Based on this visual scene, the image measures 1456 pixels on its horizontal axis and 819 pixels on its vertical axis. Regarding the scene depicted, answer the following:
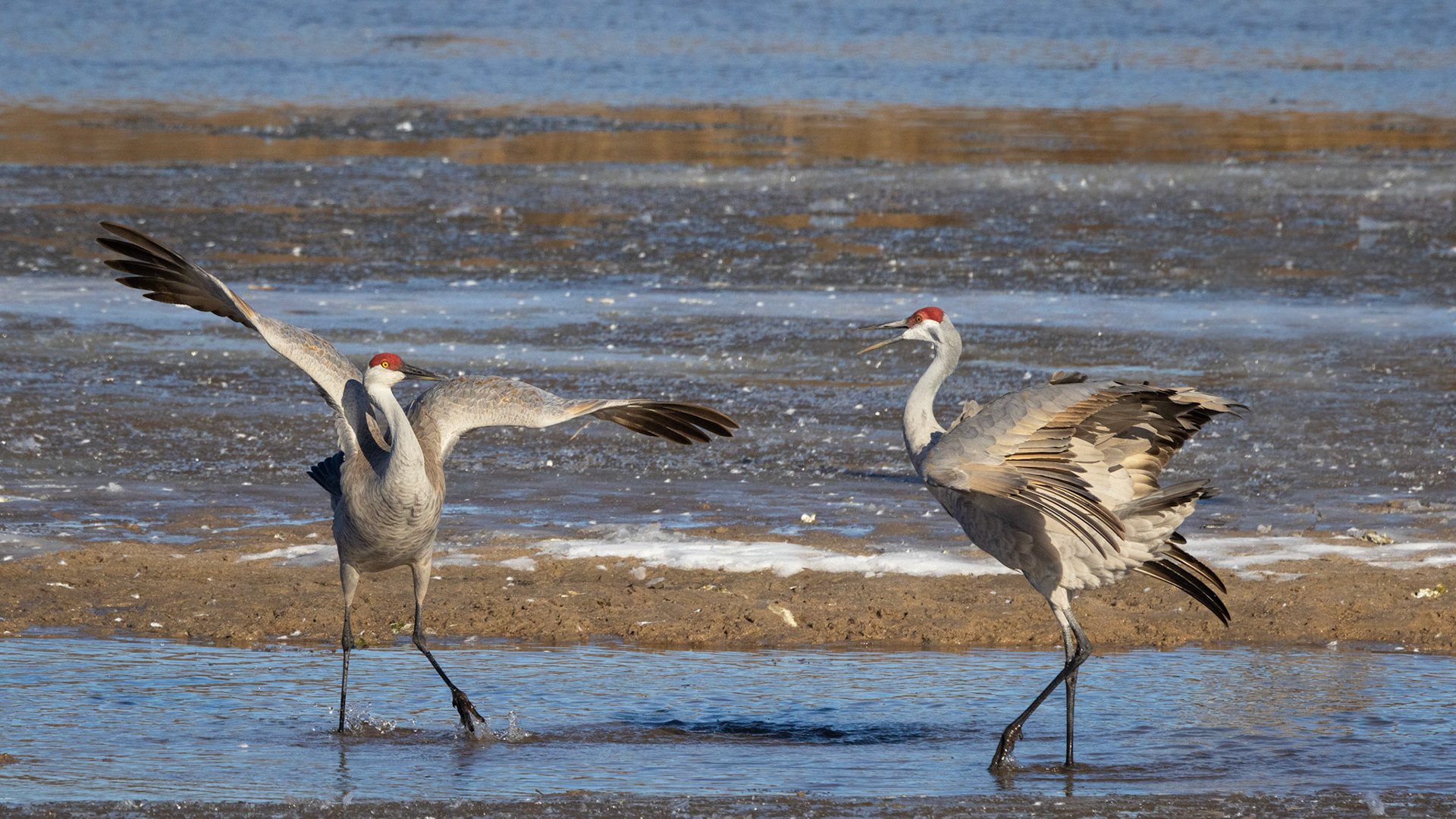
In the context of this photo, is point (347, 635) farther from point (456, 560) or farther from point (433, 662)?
point (456, 560)

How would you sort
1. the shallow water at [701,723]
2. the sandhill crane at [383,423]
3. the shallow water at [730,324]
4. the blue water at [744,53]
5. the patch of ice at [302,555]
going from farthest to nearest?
1. the blue water at [744,53]
2. the shallow water at [730,324]
3. the patch of ice at [302,555]
4. the sandhill crane at [383,423]
5. the shallow water at [701,723]

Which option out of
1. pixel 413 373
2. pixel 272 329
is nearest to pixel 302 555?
pixel 272 329

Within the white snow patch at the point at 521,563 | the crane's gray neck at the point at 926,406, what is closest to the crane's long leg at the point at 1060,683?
the crane's gray neck at the point at 926,406

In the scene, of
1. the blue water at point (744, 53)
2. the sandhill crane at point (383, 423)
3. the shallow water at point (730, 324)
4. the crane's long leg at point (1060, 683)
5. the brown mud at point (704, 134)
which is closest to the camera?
the crane's long leg at point (1060, 683)

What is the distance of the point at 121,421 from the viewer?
32.6ft

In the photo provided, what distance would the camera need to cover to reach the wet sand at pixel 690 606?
6.93m

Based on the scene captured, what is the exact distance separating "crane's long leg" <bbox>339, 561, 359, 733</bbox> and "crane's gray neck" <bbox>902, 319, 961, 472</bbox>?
76.9 inches

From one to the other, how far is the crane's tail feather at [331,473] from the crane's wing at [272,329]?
0.48 ft

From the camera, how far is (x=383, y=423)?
6.31 m

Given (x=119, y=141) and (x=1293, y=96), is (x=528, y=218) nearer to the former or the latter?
(x=119, y=141)

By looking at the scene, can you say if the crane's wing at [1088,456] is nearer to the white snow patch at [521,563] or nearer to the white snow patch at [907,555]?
the white snow patch at [907,555]

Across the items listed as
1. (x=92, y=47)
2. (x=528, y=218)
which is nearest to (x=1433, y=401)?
(x=528, y=218)

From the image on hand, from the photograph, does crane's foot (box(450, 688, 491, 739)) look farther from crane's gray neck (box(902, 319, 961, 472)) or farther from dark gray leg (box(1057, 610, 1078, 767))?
dark gray leg (box(1057, 610, 1078, 767))

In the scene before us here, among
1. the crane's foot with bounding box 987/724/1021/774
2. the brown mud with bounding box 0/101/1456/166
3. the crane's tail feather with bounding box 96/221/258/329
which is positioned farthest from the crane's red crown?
the brown mud with bounding box 0/101/1456/166
